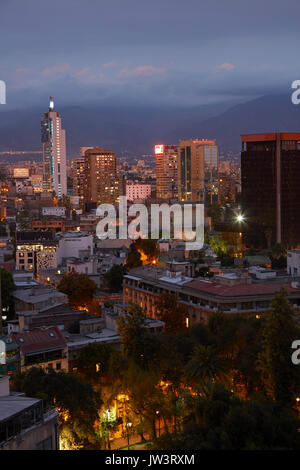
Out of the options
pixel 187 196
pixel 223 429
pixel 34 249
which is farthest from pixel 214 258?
pixel 187 196

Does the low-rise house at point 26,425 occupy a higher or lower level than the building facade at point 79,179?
lower

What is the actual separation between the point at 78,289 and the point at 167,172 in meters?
65.9

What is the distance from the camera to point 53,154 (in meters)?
95.4

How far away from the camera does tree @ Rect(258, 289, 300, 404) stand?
39.9 feet

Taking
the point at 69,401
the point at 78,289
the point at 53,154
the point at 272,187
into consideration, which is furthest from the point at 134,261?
the point at 53,154

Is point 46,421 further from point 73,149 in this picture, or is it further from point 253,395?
point 73,149

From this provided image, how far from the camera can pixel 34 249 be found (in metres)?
31.4

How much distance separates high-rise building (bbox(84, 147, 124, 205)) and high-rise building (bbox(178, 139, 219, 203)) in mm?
8158

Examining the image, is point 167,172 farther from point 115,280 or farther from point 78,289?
point 78,289

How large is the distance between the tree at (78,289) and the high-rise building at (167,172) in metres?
62.8

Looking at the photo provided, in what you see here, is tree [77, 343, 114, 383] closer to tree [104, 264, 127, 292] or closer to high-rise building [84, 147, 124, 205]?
tree [104, 264, 127, 292]

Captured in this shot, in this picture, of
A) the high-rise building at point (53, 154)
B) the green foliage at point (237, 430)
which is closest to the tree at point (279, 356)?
the green foliage at point (237, 430)

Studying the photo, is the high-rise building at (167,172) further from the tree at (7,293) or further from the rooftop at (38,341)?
the rooftop at (38,341)

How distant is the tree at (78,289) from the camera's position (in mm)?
22109
